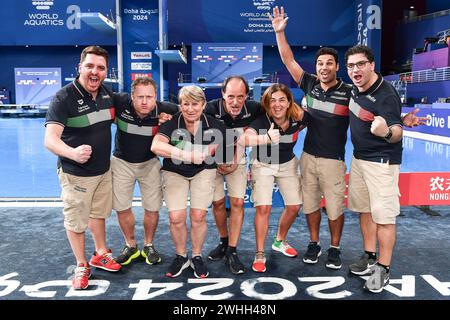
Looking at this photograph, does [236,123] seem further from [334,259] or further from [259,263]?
[334,259]

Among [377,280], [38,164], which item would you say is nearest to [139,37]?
[38,164]

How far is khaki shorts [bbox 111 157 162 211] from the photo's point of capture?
10.3 ft

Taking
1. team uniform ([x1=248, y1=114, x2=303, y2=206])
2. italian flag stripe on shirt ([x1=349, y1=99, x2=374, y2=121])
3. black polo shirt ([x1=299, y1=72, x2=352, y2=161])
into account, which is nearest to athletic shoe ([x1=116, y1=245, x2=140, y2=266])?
team uniform ([x1=248, y1=114, x2=303, y2=206])

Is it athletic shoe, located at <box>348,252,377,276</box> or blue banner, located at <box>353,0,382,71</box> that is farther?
blue banner, located at <box>353,0,382,71</box>

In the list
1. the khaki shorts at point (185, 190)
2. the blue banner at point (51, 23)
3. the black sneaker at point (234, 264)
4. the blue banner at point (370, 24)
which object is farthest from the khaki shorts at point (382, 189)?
the blue banner at point (51, 23)

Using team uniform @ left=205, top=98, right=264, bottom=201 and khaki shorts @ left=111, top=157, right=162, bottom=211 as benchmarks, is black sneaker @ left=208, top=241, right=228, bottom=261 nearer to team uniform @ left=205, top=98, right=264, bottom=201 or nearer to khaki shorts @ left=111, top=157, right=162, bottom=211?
team uniform @ left=205, top=98, right=264, bottom=201

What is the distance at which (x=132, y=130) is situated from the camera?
306cm

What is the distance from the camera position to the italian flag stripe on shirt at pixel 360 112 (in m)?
2.76

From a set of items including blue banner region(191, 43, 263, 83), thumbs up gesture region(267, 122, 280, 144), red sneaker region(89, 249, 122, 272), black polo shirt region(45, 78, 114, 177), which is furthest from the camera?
blue banner region(191, 43, 263, 83)

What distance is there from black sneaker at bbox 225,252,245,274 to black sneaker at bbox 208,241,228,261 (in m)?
0.16

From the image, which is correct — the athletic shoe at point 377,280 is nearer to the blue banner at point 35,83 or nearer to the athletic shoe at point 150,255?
the athletic shoe at point 150,255

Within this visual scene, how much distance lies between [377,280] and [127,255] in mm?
1810
